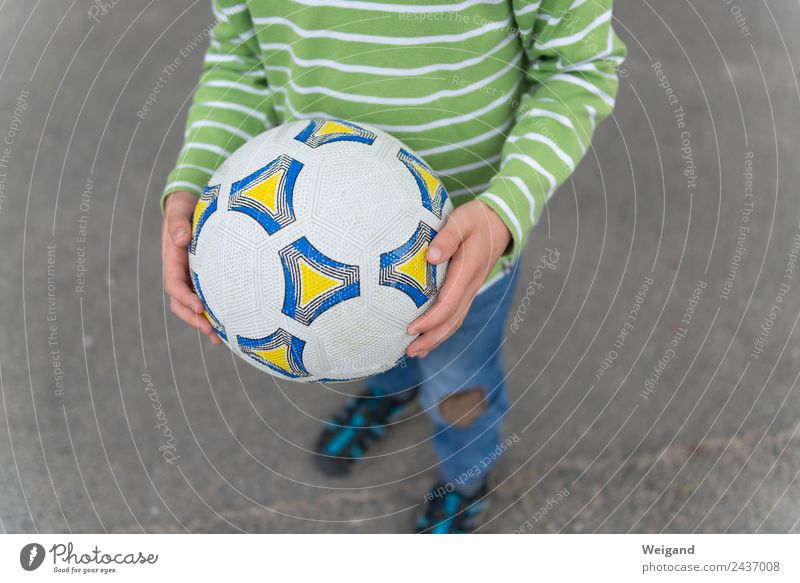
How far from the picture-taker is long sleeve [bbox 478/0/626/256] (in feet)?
3.65

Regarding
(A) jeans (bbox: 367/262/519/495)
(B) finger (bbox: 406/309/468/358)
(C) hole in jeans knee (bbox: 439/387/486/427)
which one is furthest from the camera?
(C) hole in jeans knee (bbox: 439/387/486/427)

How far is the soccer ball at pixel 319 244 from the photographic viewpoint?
1025 millimetres

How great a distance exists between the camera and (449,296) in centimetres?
111

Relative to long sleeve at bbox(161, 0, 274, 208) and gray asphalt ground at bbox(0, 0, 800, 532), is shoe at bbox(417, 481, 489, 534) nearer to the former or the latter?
gray asphalt ground at bbox(0, 0, 800, 532)

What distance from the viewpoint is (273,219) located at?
1029 mm

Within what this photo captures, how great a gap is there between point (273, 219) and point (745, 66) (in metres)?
2.05

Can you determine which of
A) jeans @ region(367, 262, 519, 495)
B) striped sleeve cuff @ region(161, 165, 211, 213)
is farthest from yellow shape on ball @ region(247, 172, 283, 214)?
jeans @ region(367, 262, 519, 495)

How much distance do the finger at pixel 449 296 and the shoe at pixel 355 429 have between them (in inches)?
34.4

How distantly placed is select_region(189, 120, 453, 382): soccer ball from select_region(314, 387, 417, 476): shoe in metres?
0.86

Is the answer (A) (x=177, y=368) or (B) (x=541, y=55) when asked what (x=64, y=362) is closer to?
(A) (x=177, y=368)

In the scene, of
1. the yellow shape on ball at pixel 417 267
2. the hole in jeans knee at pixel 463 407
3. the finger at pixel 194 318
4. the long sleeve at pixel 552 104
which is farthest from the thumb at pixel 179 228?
the hole in jeans knee at pixel 463 407

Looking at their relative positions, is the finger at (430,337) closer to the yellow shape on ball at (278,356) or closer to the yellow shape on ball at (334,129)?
the yellow shape on ball at (278,356)
